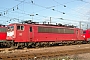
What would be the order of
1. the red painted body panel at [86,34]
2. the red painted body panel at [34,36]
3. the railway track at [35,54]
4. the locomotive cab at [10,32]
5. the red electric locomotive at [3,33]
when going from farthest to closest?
the red painted body panel at [86,34], the red electric locomotive at [3,33], the locomotive cab at [10,32], the red painted body panel at [34,36], the railway track at [35,54]

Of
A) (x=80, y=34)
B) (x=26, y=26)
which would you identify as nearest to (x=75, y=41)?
(x=80, y=34)

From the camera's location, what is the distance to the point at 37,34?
25.2 meters

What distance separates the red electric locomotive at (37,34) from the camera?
2306cm

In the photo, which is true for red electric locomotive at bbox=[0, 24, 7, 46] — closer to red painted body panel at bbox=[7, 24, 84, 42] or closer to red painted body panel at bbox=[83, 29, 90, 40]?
red painted body panel at bbox=[7, 24, 84, 42]

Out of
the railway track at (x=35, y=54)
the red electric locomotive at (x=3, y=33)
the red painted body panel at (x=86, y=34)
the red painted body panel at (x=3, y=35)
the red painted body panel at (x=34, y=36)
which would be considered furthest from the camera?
the red painted body panel at (x=86, y=34)

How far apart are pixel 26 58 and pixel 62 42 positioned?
18312 mm

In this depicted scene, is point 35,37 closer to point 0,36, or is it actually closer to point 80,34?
point 0,36

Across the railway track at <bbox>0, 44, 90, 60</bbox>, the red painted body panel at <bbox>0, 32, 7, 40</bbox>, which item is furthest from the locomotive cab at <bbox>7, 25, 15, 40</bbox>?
the railway track at <bbox>0, 44, 90, 60</bbox>

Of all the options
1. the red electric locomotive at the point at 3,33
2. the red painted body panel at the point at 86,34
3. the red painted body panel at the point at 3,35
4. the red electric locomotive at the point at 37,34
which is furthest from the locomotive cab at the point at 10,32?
the red painted body panel at the point at 86,34

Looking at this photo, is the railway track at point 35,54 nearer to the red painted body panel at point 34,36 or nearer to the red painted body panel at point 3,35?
the red painted body panel at point 34,36

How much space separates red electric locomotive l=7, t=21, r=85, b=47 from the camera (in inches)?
908

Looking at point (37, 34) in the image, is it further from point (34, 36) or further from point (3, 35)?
point (3, 35)

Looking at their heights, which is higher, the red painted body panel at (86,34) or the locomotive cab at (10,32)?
the locomotive cab at (10,32)

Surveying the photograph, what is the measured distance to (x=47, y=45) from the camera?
27422 millimetres
